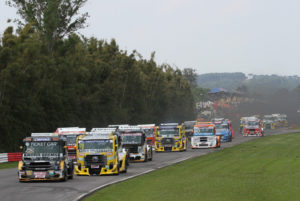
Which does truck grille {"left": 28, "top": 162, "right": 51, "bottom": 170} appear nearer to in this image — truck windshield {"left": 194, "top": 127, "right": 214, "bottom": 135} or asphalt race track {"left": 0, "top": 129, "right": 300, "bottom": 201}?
asphalt race track {"left": 0, "top": 129, "right": 300, "bottom": 201}

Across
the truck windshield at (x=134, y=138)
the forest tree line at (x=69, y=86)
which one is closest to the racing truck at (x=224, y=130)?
the forest tree line at (x=69, y=86)

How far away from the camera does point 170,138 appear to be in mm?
→ 52938

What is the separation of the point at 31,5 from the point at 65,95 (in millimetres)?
10836

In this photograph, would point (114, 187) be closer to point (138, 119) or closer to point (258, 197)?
point (258, 197)

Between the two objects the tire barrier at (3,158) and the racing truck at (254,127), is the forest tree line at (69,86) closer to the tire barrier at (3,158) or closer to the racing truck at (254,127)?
the tire barrier at (3,158)

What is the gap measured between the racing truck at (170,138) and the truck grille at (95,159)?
77.6 ft

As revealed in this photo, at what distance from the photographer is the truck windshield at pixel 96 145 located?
95.1ft

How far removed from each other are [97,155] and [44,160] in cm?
395

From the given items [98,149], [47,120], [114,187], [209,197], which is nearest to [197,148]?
[47,120]

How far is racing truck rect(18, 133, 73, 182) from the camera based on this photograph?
83.8 feet

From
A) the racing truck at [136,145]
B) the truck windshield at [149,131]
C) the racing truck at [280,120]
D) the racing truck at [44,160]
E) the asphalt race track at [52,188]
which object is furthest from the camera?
the racing truck at [280,120]

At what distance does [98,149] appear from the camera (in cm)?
2897

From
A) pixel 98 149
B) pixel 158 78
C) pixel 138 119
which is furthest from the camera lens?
pixel 158 78

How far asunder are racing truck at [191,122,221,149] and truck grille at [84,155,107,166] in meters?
28.0
